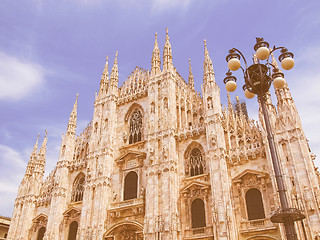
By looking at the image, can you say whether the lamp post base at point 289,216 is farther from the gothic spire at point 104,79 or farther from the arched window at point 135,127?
the gothic spire at point 104,79

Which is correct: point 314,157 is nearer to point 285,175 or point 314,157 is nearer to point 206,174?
point 285,175

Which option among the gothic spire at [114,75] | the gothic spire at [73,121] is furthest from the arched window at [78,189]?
the gothic spire at [114,75]

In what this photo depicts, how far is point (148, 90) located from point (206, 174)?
10683mm

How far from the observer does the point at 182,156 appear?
24922 mm

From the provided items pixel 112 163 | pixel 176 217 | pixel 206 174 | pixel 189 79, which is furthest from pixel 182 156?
pixel 189 79

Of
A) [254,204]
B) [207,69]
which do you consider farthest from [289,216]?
[207,69]

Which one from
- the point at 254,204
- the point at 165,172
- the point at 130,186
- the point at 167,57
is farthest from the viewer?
the point at 167,57

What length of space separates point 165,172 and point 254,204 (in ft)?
23.0

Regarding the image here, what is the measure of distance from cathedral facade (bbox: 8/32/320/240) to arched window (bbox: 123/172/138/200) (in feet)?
0.30

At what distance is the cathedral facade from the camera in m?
19.9

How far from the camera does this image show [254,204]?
2053 centimetres

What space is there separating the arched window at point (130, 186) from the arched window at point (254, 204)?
9.59 meters

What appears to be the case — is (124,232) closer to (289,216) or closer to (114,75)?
(114,75)

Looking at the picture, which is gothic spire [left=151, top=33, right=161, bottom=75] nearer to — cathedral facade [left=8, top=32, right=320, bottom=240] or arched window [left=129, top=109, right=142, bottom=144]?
cathedral facade [left=8, top=32, right=320, bottom=240]
